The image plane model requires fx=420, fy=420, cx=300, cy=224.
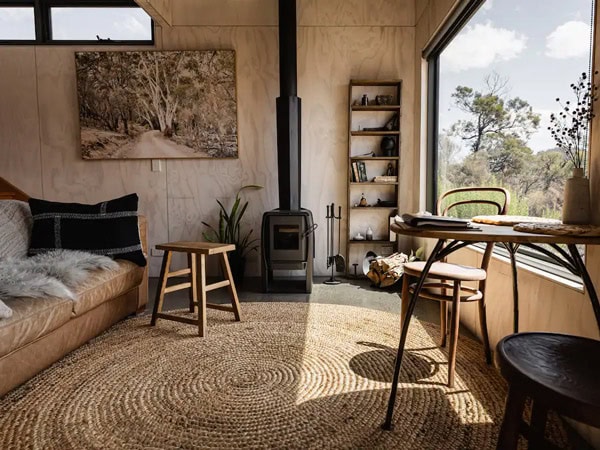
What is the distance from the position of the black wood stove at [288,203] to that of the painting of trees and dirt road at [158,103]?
618mm

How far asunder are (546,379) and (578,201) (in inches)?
32.6

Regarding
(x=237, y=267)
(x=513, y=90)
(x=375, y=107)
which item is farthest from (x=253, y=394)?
(x=375, y=107)

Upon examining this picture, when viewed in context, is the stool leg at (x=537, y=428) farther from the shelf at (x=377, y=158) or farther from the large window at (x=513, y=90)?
the shelf at (x=377, y=158)

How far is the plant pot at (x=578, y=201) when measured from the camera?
1.42 metres

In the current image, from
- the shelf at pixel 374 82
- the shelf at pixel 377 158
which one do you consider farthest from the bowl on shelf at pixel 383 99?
the shelf at pixel 377 158

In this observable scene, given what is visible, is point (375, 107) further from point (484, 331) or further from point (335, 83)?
point (484, 331)

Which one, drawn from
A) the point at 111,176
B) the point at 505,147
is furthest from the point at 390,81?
the point at 111,176

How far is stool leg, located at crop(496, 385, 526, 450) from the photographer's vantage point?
35.4 inches

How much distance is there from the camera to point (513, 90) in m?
2.29

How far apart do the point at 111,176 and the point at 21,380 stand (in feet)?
9.09

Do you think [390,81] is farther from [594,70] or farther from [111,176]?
[111,176]

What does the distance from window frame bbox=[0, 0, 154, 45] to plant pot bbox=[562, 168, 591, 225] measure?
3.94 meters

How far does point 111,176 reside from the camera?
13.9 feet

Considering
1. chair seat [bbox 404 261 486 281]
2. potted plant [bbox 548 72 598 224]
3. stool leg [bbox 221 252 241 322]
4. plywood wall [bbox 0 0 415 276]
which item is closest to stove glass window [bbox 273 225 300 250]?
plywood wall [bbox 0 0 415 276]
